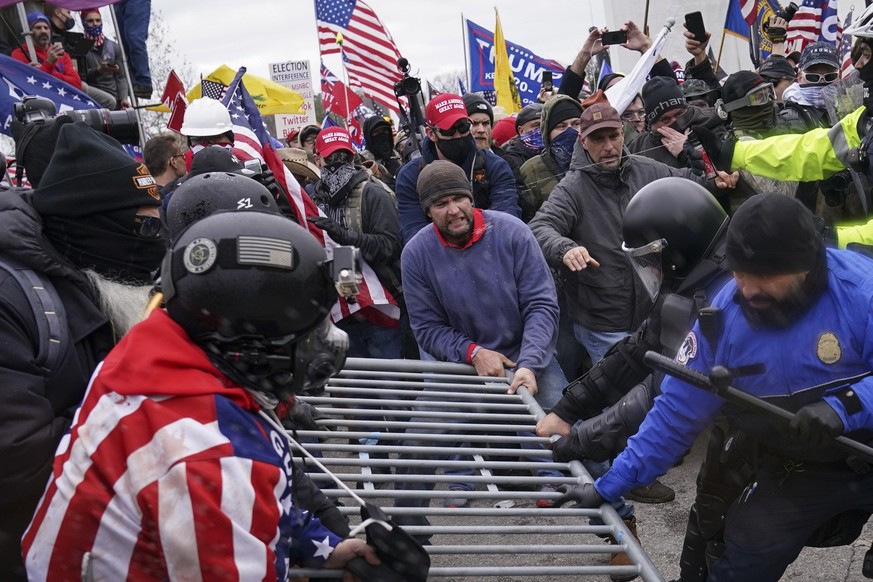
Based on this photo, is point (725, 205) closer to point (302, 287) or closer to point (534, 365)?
point (534, 365)

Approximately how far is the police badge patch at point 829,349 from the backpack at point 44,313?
2378mm

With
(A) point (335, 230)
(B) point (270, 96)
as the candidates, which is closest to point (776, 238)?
(A) point (335, 230)

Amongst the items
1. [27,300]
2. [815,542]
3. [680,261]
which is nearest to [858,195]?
[680,261]

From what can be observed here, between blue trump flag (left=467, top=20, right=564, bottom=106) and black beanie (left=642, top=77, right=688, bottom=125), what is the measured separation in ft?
22.1

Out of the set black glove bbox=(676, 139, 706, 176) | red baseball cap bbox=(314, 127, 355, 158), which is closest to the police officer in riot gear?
black glove bbox=(676, 139, 706, 176)

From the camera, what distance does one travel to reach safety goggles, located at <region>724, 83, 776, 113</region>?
6102 mm

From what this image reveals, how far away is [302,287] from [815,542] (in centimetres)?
233

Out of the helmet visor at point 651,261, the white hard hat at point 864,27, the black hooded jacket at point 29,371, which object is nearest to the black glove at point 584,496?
the helmet visor at point 651,261

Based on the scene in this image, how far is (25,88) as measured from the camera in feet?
24.7

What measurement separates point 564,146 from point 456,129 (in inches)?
38.8

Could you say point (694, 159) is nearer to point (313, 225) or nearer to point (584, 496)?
point (313, 225)

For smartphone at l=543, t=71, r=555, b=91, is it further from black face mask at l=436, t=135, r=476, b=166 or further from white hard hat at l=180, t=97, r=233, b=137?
white hard hat at l=180, t=97, r=233, b=137

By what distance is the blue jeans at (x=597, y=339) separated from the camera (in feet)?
17.9

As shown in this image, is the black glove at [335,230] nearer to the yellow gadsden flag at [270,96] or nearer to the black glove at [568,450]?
the black glove at [568,450]
